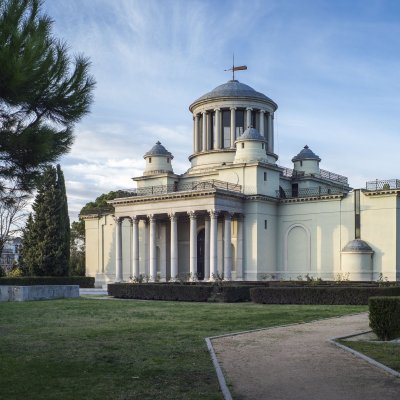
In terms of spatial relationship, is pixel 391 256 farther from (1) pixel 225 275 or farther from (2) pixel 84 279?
(2) pixel 84 279

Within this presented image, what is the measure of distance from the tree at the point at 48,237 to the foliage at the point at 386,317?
45.3m

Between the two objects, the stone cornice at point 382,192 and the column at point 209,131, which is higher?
the column at point 209,131

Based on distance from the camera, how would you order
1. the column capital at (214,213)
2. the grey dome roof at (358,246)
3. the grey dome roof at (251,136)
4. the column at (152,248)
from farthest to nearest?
the grey dome roof at (251,136), the column at (152,248), the column capital at (214,213), the grey dome roof at (358,246)

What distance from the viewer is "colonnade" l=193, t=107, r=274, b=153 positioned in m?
62.8

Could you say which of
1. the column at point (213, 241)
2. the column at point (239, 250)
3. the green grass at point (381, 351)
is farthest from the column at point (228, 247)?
the green grass at point (381, 351)

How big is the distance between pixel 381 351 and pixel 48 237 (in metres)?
48.3

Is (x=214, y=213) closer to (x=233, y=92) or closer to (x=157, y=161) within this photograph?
(x=157, y=161)

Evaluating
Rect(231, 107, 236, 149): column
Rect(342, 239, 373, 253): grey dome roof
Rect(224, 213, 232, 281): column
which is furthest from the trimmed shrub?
Rect(231, 107, 236, 149): column

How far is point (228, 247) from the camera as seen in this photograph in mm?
54188

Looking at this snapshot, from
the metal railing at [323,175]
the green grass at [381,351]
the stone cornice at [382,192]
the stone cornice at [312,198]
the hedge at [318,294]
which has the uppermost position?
the metal railing at [323,175]

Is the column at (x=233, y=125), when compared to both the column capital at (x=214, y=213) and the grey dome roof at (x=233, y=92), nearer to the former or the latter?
the grey dome roof at (x=233, y=92)

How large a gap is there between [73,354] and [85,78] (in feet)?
21.3

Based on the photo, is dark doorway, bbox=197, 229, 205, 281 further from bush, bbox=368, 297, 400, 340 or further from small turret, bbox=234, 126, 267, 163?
bush, bbox=368, 297, 400, 340

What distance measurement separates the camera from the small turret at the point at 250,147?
56.9 metres
